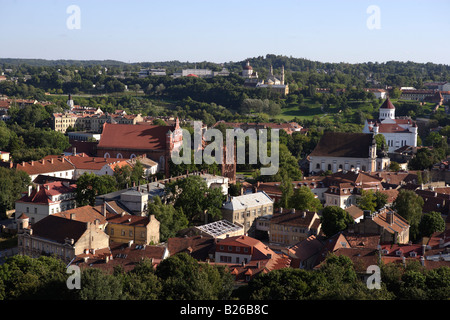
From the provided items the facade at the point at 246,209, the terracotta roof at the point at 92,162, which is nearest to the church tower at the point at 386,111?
the terracotta roof at the point at 92,162

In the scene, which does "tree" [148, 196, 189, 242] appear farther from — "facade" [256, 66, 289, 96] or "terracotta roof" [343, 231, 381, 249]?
"facade" [256, 66, 289, 96]

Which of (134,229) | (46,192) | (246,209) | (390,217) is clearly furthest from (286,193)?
(46,192)

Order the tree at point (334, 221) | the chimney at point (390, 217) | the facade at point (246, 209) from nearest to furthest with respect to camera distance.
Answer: the chimney at point (390, 217), the tree at point (334, 221), the facade at point (246, 209)

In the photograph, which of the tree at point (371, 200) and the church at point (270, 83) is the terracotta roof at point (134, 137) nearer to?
the tree at point (371, 200)

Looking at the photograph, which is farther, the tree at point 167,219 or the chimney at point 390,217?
the chimney at point 390,217

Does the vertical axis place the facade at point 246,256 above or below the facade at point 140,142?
below

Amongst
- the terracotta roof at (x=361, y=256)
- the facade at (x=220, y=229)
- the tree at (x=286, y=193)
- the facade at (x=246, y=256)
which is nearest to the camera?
the facade at (x=246, y=256)

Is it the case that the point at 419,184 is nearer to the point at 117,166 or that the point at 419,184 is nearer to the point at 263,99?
the point at 117,166
